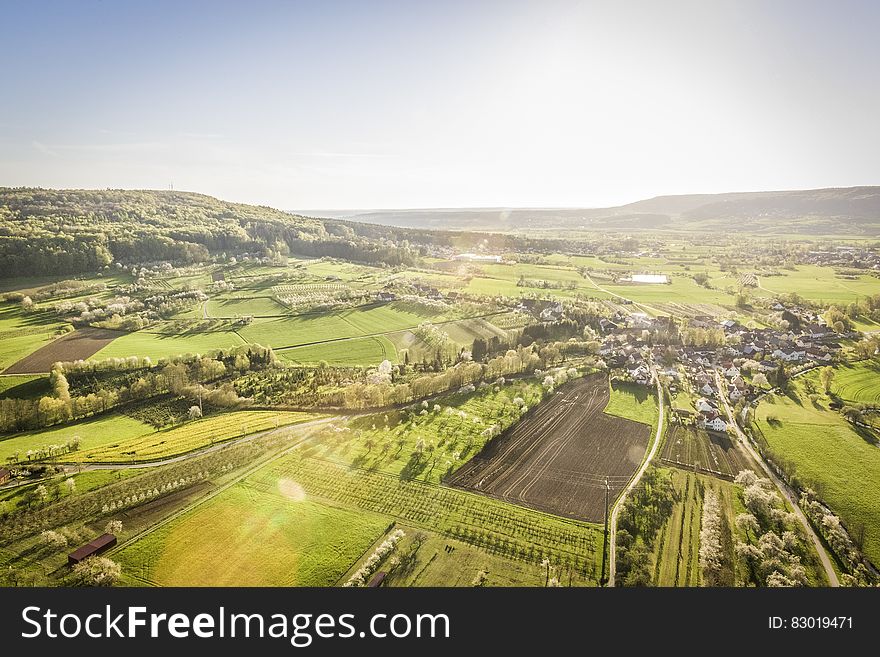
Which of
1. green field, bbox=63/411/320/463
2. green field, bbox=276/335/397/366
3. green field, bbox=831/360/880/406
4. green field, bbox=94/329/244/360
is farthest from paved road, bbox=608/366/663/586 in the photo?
green field, bbox=94/329/244/360

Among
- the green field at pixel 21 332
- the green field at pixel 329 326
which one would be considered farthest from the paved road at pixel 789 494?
the green field at pixel 21 332

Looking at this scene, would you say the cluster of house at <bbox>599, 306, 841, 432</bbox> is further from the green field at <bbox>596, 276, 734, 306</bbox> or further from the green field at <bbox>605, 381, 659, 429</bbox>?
the green field at <bbox>596, 276, 734, 306</bbox>

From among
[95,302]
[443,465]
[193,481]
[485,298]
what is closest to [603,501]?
[443,465]

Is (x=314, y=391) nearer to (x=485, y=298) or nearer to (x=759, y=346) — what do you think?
(x=485, y=298)

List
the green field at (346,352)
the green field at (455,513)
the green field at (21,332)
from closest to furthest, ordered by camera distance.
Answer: the green field at (455,513), the green field at (21,332), the green field at (346,352)

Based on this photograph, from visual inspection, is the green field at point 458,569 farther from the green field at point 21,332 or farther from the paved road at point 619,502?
the green field at point 21,332

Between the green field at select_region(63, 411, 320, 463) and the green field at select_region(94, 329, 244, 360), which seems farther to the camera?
the green field at select_region(94, 329, 244, 360)
